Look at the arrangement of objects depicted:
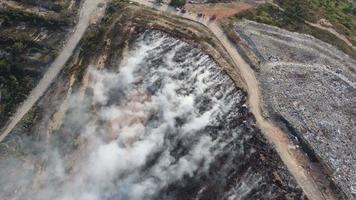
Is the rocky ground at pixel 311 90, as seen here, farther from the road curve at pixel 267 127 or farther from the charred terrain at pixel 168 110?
the road curve at pixel 267 127

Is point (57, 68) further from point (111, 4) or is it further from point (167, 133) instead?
point (167, 133)

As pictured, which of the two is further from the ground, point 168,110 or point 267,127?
point 267,127

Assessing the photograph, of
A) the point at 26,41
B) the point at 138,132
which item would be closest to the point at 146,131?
the point at 138,132

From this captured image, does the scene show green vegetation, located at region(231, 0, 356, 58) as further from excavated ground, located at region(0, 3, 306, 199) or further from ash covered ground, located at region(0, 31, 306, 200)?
ash covered ground, located at region(0, 31, 306, 200)

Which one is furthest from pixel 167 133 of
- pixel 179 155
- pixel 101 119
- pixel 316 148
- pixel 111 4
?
pixel 111 4

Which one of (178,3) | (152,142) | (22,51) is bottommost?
(152,142)

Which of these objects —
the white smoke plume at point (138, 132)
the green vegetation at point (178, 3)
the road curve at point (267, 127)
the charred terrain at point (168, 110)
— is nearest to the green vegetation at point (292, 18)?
the charred terrain at point (168, 110)

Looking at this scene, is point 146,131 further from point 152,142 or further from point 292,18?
point 292,18
